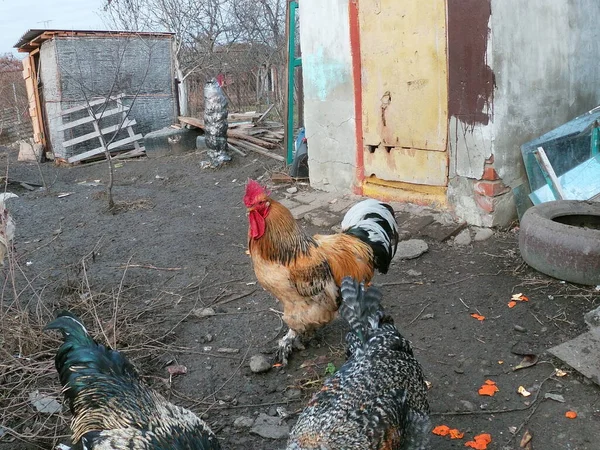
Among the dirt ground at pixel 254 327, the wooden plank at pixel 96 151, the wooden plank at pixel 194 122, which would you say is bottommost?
the dirt ground at pixel 254 327

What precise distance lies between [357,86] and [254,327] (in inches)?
157

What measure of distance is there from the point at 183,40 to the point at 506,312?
16418 millimetres

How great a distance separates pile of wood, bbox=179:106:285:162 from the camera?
12.1 metres

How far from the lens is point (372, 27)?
6910 millimetres

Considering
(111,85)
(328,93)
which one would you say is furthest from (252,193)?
(111,85)

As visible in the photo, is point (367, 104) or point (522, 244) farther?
point (367, 104)

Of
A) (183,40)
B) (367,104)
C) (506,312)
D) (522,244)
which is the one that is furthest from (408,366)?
(183,40)

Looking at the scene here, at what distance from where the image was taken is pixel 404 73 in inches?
261

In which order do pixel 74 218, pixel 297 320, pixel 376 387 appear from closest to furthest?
pixel 376 387, pixel 297 320, pixel 74 218

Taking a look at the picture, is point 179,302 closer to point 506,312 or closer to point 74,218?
point 506,312

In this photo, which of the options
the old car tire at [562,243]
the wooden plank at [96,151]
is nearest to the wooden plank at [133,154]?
the wooden plank at [96,151]

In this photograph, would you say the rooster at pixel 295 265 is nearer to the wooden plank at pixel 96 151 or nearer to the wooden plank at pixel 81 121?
the wooden plank at pixel 81 121

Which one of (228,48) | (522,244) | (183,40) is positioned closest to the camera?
(522,244)

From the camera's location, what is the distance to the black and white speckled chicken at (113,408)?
2.45 m
